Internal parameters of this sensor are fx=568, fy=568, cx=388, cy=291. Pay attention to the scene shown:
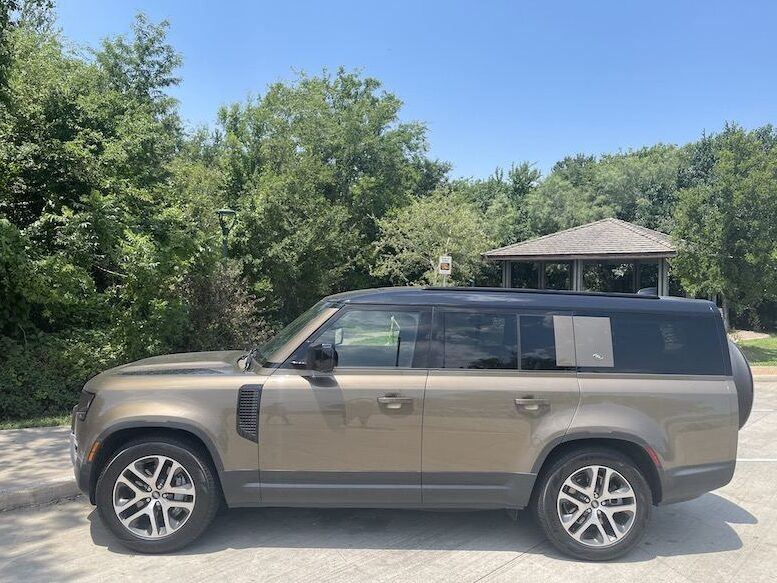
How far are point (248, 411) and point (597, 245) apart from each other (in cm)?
2380

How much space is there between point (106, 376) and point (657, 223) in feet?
136

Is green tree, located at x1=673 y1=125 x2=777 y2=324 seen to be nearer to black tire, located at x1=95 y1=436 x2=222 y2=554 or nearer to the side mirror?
the side mirror

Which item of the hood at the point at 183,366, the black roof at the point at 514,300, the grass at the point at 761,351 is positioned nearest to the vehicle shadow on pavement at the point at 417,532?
the hood at the point at 183,366

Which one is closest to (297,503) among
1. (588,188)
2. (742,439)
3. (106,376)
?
(106,376)

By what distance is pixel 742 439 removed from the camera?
25.2 ft

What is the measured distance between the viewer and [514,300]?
4199mm

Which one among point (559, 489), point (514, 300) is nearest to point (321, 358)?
point (514, 300)

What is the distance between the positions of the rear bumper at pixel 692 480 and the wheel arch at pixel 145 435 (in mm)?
3137

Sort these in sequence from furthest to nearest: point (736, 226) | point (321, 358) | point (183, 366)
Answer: point (736, 226), point (183, 366), point (321, 358)

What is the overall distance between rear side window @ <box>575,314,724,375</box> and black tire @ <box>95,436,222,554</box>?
2.80 metres

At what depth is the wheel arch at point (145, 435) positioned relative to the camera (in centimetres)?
387

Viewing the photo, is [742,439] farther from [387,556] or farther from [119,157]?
[119,157]

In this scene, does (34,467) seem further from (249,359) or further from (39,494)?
(249,359)

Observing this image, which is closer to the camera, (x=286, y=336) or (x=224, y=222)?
(x=286, y=336)
